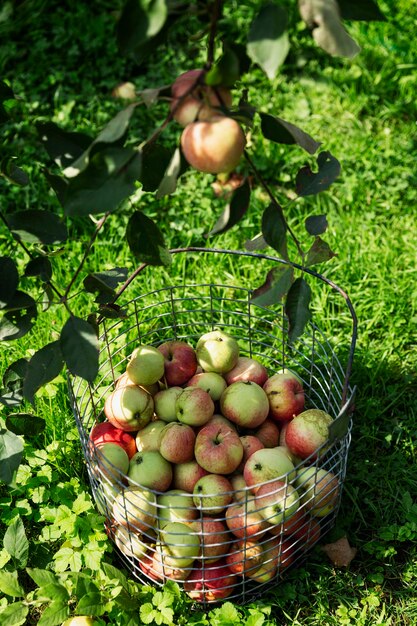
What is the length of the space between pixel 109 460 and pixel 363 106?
2.53m

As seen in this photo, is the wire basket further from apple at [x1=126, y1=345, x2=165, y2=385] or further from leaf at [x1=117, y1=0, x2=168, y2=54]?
leaf at [x1=117, y1=0, x2=168, y2=54]

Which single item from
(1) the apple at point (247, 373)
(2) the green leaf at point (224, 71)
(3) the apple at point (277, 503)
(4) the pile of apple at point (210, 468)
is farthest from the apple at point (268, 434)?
(2) the green leaf at point (224, 71)

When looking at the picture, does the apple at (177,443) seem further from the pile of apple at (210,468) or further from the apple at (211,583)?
the apple at (211,583)

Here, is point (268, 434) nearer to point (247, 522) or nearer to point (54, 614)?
point (247, 522)

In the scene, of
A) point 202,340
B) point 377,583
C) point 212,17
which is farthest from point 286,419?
point 212,17

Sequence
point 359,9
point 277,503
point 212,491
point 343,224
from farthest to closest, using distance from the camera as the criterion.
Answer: point 343,224 → point 212,491 → point 277,503 → point 359,9

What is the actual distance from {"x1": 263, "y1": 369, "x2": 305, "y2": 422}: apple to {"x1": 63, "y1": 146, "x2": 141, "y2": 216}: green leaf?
1021 mm

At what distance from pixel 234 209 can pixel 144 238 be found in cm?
33

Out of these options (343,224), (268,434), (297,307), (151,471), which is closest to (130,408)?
(151,471)

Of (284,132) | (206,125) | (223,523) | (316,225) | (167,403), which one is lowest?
(223,523)

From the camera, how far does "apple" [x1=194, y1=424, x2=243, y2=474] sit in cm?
189

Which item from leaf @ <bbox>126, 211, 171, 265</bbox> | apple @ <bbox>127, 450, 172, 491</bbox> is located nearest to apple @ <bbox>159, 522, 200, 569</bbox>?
apple @ <bbox>127, 450, 172, 491</bbox>

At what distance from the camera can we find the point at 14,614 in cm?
181

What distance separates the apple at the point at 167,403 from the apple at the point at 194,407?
0.24 ft
